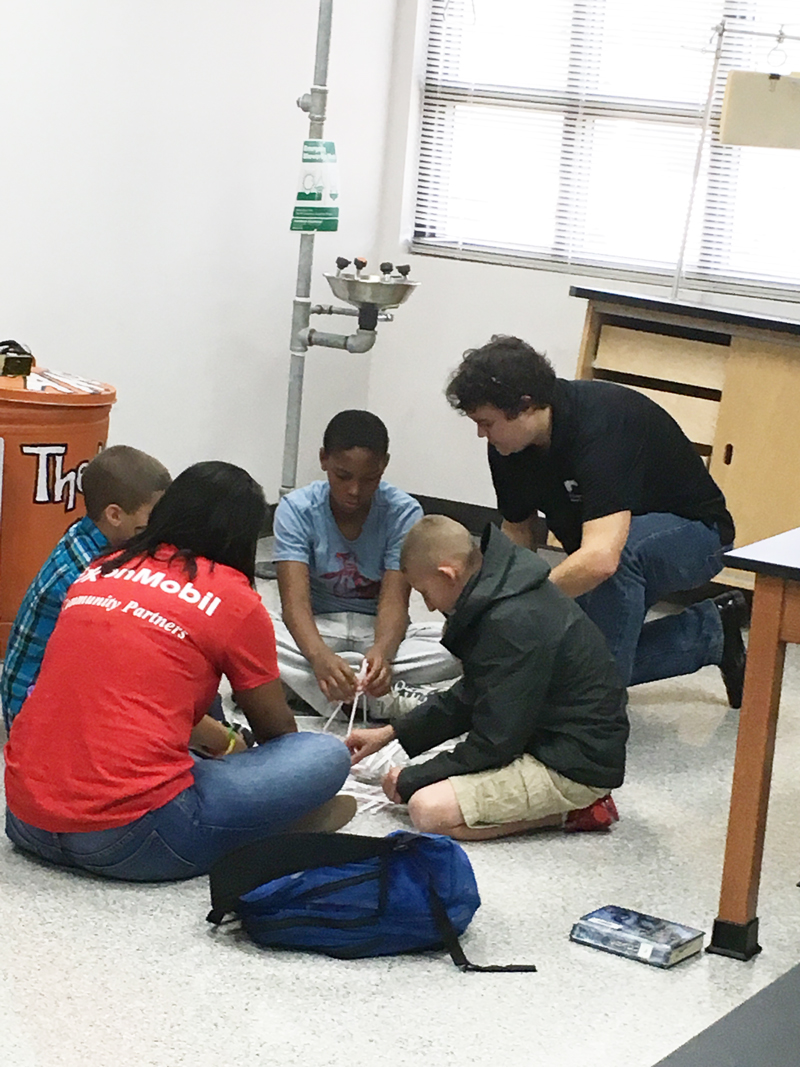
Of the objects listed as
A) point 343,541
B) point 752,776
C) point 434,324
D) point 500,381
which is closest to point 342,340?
point 434,324

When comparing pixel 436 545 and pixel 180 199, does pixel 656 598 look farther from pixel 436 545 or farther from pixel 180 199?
pixel 180 199

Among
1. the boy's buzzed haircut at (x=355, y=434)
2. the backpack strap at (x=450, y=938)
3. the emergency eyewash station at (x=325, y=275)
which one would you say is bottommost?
the backpack strap at (x=450, y=938)

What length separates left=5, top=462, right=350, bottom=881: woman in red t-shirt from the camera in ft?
7.70

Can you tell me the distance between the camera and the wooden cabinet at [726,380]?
4.11 metres

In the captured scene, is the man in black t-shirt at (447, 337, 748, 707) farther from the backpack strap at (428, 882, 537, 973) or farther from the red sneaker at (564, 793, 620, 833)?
the backpack strap at (428, 882, 537, 973)

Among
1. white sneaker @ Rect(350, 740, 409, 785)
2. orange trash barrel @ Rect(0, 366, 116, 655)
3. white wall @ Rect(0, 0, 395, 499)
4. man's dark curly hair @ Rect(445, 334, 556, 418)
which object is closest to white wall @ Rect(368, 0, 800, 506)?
white wall @ Rect(0, 0, 395, 499)

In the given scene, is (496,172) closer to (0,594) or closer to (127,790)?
(0,594)

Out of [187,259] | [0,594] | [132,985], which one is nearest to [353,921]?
[132,985]

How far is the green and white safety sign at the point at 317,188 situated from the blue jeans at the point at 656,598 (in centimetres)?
156

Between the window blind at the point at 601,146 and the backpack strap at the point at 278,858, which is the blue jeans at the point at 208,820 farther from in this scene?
the window blind at the point at 601,146

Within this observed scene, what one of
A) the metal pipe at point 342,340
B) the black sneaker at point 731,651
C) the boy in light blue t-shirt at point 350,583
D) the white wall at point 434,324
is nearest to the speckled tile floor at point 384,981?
the boy in light blue t-shirt at point 350,583

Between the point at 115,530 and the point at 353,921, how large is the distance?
37.2 inches

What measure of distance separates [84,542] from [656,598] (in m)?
1.45

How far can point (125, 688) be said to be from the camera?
2344 mm
